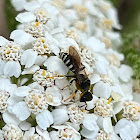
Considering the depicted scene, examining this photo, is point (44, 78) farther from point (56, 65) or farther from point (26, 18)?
point (26, 18)

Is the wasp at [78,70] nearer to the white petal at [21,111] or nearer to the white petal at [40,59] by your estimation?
the white petal at [40,59]

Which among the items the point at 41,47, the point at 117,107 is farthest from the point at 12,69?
the point at 117,107

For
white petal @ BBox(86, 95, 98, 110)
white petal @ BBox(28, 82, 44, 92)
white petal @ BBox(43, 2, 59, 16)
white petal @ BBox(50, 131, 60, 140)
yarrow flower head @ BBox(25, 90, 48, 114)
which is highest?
white petal @ BBox(43, 2, 59, 16)

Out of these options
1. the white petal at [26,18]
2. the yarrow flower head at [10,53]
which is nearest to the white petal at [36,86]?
the yarrow flower head at [10,53]

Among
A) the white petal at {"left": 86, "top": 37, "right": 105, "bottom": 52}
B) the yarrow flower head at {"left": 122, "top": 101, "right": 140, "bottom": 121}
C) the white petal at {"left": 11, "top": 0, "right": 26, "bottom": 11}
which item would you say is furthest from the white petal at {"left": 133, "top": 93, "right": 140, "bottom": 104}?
the white petal at {"left": 11, "top": 0, "right": 26, "bottom": 11}

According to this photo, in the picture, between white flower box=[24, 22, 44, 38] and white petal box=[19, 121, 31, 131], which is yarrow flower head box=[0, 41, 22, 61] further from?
white petal box=[19, 121, 31, 131]

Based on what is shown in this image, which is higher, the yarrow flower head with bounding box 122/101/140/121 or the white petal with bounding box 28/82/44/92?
the white petal with bounding box 28/82/44/92
